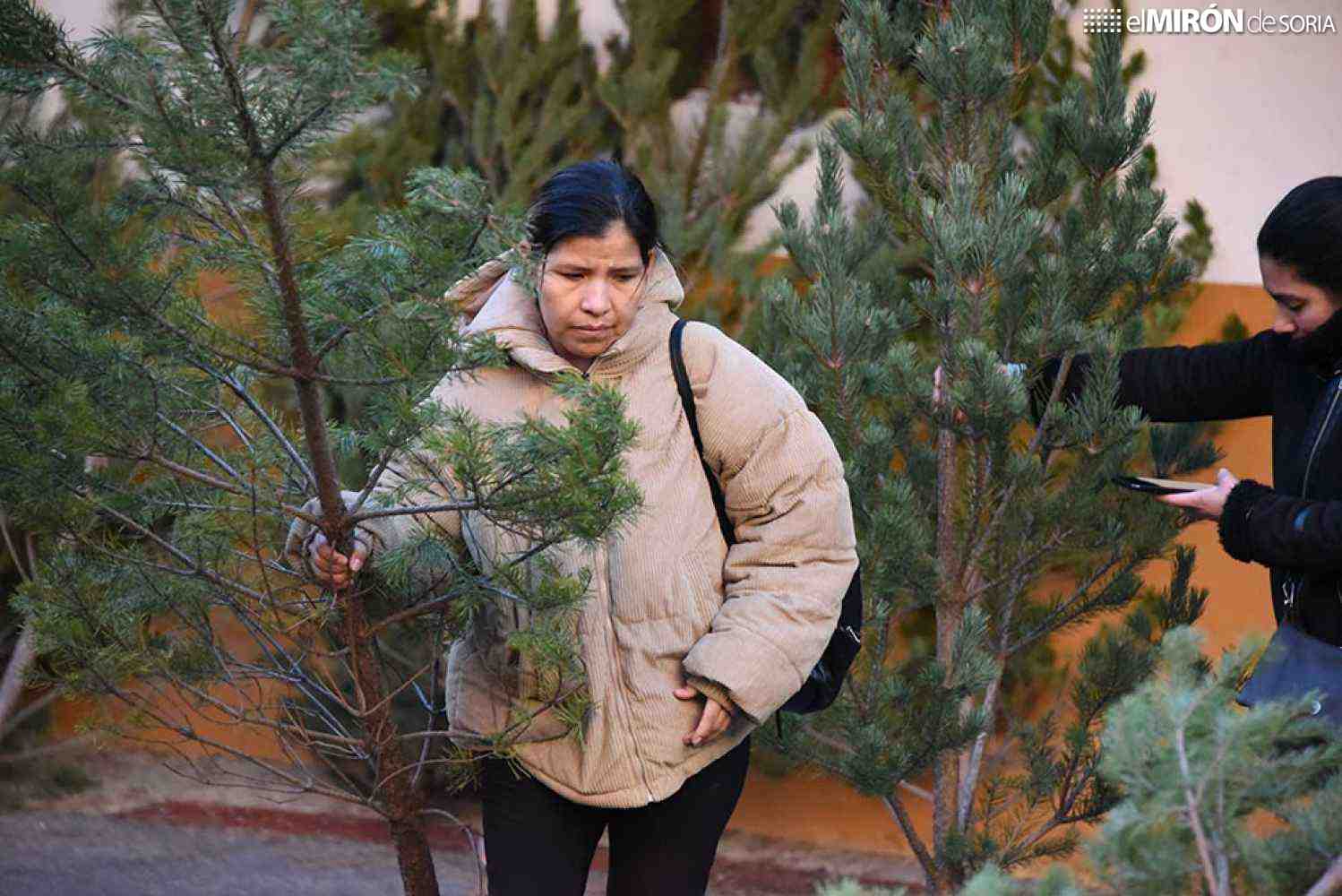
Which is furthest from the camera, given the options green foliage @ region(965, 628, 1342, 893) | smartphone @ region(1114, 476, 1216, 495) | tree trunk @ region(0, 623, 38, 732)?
tree trunk @ region(0, 623, 38, 732)

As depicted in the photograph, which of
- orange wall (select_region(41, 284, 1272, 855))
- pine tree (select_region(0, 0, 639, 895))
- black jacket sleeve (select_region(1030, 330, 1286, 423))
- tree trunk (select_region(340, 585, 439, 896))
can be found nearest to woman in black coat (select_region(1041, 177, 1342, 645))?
black jacket sleeve (select_region(1030, 330, 1286, 423))

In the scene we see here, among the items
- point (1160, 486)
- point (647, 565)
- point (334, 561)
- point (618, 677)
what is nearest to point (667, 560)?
point (647, 565)

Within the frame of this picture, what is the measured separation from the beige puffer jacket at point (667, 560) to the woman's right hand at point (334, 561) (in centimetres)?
8

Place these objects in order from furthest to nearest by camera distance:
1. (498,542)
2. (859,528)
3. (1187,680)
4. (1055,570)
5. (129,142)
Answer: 1. (1055,570)
2. (859,528)
3. (498,542)
4. (129,142)
5. (1187,680)

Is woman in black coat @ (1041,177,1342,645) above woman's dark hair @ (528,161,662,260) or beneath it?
beneath

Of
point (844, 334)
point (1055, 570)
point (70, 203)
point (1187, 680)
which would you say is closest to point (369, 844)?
point (1055, 570)

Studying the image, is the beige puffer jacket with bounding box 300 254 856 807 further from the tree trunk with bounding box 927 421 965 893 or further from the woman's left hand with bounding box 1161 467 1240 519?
the tree trunk with bounding box 927 421 965 893

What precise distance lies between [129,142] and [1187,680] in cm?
139

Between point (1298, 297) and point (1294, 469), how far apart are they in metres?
0.31

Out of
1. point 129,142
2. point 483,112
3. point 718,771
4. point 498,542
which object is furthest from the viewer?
point 483,112

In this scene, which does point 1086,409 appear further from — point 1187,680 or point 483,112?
point 483,112

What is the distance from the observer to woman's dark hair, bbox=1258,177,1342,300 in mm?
2736

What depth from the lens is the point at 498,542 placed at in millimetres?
2555

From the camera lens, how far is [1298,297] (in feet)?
9.20
